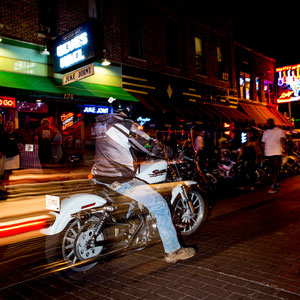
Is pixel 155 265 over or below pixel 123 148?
below

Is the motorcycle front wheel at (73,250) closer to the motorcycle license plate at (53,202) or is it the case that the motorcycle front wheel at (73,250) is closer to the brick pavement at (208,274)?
the brick pavement at (208,274)

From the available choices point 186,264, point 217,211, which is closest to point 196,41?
point 217,211

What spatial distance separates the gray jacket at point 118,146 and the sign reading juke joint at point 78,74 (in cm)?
696

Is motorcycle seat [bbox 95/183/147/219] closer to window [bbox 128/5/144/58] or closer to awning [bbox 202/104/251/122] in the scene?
window [bbox 128/5/144/58]

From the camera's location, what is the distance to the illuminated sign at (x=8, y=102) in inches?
407

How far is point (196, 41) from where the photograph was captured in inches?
772

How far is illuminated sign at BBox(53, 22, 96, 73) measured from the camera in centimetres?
1018

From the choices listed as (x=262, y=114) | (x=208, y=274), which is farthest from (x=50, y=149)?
(x=262, y=114)

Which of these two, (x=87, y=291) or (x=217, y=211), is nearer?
(x=87, y=291)

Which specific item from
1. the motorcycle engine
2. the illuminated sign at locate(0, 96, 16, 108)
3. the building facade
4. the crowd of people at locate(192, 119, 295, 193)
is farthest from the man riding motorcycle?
the illuminated sign at locate(0, 96, 16, 108)

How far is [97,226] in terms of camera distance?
12.6ft

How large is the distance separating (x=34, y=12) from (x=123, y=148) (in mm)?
10133

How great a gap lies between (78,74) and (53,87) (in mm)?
1154

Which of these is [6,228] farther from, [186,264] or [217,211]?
[217,211]
